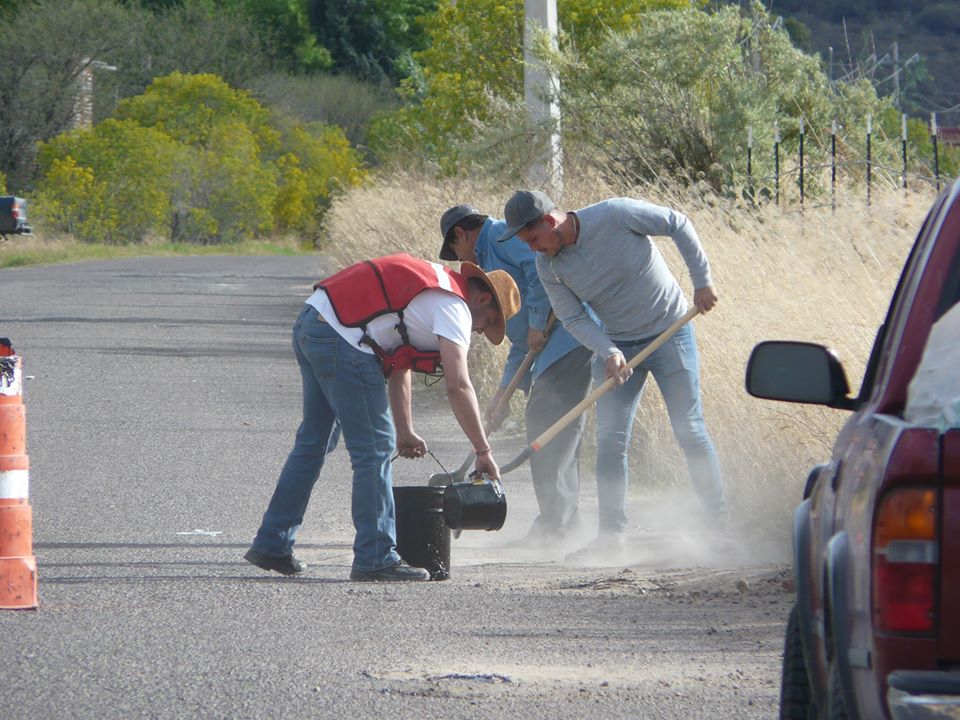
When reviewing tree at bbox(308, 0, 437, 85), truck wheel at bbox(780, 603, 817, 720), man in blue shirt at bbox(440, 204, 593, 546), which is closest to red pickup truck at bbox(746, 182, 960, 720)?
truck wheel at bbox(780, 603, 817, 720)

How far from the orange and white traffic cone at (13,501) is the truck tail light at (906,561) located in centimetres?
428

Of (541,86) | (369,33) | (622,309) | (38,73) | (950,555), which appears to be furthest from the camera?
(369,33)

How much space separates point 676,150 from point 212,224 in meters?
41.6

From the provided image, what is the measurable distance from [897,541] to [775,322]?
7.37 meters

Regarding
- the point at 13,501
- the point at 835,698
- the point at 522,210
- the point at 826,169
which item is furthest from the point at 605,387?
the point at 826,169

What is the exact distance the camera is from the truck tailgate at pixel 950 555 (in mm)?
2580

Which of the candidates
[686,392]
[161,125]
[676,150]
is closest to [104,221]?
[161,125]

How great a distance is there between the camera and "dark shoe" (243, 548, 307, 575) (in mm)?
7191

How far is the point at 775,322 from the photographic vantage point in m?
9.92

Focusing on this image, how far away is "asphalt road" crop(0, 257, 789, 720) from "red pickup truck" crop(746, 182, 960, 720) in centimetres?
178

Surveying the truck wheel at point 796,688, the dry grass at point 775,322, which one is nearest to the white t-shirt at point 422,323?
the dry grass at point 775,322

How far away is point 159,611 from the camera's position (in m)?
6.43

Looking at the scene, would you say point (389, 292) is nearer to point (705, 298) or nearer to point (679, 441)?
point (705, 298)

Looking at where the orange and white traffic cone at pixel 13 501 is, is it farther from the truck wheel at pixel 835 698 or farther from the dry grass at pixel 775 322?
the truck wheel at pixel 835 698
